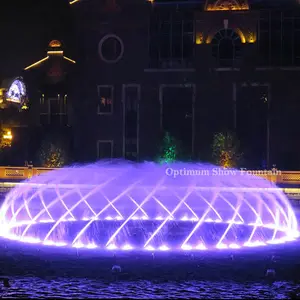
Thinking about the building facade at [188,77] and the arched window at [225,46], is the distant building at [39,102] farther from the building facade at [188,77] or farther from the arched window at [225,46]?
the arched window at [225,46]

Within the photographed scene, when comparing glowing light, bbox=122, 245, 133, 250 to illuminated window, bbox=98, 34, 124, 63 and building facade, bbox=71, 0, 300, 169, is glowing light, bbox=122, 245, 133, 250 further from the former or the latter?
illuminated window, bbox=98, 34, 124, 63

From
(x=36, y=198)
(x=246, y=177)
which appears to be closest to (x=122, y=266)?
(x=36, y=198)

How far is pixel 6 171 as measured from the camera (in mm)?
47094

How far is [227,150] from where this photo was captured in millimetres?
50312

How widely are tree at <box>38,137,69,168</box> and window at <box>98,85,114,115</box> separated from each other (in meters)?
4.96

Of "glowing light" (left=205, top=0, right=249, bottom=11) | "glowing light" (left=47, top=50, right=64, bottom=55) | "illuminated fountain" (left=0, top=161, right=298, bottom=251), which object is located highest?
"glowing light" (left=205, top=0, right=249, bottom=11)

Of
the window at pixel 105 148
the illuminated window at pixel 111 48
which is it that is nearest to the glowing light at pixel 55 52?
the illuminated window at pixel 111 48

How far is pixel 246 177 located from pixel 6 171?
17.7 metres

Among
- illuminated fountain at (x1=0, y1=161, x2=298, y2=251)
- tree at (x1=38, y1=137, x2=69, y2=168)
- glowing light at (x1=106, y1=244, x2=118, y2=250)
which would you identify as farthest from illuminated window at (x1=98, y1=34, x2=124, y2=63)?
glowing light at (x1=106, y1=244, x2=118, y2=250)

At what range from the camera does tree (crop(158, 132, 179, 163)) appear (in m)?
51.8

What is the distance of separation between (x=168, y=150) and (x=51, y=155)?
31.3ft

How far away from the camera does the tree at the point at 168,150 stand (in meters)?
51.8

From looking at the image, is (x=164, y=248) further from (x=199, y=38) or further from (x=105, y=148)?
(x=199, y=38)

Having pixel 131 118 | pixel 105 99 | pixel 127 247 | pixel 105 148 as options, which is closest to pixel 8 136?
pixel 105 148
